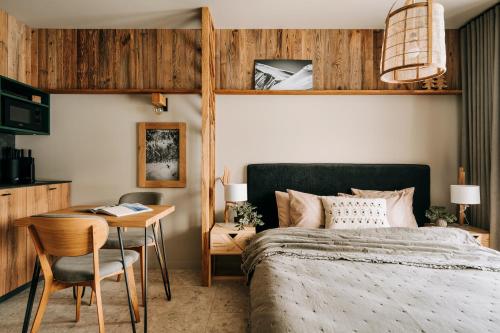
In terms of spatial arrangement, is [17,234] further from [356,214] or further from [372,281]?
[356,214]

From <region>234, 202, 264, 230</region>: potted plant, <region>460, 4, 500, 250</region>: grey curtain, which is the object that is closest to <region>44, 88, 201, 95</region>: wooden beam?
<region>234, 202, 264, 230</region>: potted plant

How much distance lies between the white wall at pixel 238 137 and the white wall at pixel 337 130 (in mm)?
12

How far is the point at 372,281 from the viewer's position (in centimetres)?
173

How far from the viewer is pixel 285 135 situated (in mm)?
3666

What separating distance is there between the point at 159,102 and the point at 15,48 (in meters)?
1.74

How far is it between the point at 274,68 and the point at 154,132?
160 centimetres

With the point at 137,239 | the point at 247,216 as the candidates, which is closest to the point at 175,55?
the point at 247,216

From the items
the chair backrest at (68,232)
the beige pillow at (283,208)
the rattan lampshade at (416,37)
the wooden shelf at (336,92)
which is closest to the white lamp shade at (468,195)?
the wooden shelf at (336,92)

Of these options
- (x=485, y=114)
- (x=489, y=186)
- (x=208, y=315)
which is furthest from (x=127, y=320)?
(x=485, y=114)

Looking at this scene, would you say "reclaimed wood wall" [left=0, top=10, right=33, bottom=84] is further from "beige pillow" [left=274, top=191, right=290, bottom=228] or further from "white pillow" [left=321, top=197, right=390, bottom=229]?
"white pillow" [left=321, top=197, right=390, bottom=229]

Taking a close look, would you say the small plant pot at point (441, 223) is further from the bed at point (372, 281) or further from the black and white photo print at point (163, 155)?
the black and white photo print at point (163, 155)

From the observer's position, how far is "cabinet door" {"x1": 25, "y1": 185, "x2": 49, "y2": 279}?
3010 millimetres

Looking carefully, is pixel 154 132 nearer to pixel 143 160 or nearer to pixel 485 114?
pixel 143 160

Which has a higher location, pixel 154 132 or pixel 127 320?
pixel 154 132
